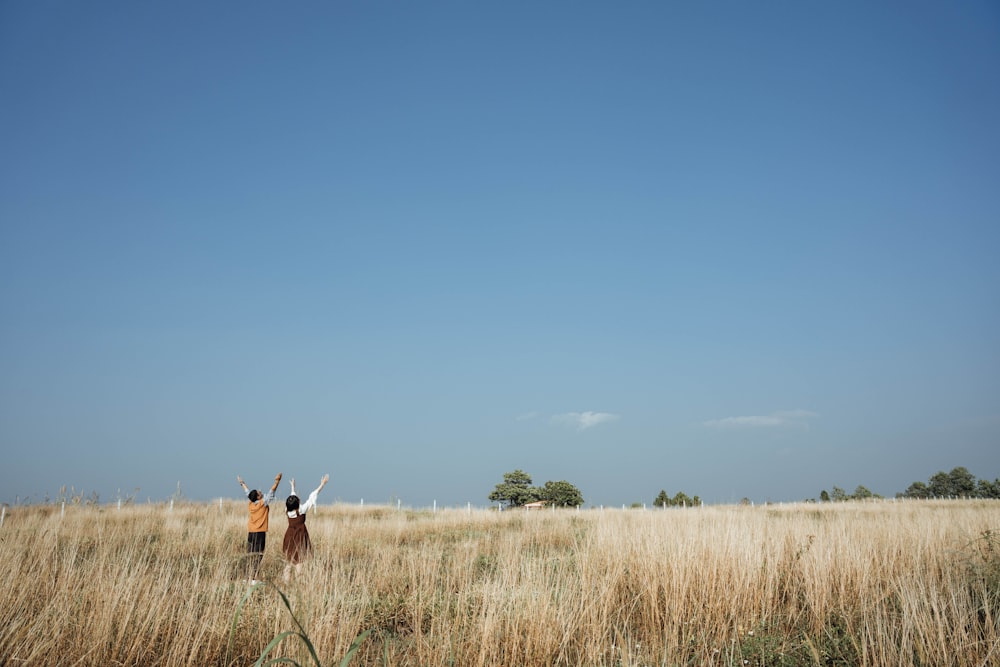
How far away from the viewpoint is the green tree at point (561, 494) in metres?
49.2

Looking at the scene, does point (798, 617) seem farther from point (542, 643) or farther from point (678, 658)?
point (542, 643)

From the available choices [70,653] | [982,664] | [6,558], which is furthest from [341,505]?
[982,664]

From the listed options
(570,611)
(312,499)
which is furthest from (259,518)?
(570,611)

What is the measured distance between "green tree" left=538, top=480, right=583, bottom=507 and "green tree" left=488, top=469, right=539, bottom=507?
2.68 feet

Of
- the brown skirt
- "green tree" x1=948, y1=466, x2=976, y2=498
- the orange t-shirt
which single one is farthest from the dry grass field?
"green tree" x1=948, y1=466, x2=976, y2=498

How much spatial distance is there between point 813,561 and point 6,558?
891cm

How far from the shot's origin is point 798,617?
6.03 m

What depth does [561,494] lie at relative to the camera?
49531 millimetres

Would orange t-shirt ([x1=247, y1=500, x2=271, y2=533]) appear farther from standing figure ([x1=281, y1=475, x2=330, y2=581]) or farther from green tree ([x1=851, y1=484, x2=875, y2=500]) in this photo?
green tree ([x1=851, y1=484, x2=875, y2=500])

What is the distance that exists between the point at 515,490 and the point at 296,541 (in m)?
42.4

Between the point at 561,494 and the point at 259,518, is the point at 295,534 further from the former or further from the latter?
the point at 561,494

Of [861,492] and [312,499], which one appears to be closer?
[312,499]

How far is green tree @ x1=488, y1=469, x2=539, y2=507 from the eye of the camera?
161 feet

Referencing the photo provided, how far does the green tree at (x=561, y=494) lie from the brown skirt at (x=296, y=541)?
42.1 m
